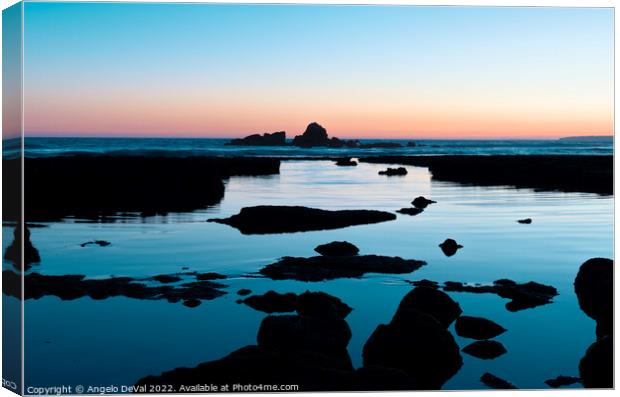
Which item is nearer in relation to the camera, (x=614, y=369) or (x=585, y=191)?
(x=614, y=369)

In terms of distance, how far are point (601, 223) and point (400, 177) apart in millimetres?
10907

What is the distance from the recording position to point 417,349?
10.2 meters

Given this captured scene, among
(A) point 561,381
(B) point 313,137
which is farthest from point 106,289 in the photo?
(A) point 561,381

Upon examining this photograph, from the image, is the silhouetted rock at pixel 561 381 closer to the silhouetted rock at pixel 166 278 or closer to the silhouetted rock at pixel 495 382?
the silhouetted rock at pixel 495 382

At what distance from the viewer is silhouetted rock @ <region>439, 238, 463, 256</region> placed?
46.7 ft

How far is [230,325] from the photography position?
36.6 ft

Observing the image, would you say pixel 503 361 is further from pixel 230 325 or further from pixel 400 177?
pixel 400 177

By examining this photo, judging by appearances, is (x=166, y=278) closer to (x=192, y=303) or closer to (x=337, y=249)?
(x=192, y=303)

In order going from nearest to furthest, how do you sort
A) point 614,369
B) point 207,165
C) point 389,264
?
point 614,369, point 389,264, point 207,165

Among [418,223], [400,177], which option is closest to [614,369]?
[418,223]

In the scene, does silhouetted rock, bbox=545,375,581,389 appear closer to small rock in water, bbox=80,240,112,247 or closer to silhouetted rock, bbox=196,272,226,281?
silhouetted rock, bbox=196,272,226,281

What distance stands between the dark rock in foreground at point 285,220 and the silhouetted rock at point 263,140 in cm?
127

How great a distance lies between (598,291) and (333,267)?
186 inches

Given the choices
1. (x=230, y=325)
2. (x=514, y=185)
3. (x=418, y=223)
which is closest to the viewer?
(x=230, y=325)
